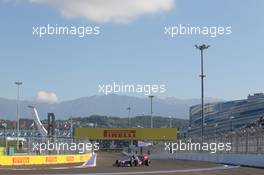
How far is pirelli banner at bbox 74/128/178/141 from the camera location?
9725 cm

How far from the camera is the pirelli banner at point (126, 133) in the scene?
97.2 m

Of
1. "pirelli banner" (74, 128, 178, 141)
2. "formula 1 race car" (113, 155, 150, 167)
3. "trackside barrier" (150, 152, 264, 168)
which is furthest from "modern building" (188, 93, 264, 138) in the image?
Answer: "formula 1 race car" (113, 155, 150, 167)

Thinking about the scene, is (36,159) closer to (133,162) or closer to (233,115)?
(133,162)

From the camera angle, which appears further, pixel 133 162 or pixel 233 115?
pixel 233 115

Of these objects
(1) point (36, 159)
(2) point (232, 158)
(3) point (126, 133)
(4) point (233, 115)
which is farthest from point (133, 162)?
(4) point (233, 115)

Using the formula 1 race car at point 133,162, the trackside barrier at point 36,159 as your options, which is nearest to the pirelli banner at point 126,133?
the trackside barrier at point 36,159

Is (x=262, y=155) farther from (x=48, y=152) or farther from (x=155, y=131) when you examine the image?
(x=155, y=131)

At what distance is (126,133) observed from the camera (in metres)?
97.7

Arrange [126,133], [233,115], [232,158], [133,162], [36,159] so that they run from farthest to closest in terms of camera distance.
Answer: [233,115], [126,133], [36,159], [232,158], [133,162]

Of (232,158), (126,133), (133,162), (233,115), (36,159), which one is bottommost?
(36,159)

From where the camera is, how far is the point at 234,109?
141m

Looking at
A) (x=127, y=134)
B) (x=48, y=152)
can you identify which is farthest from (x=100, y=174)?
(x=127, y=134)

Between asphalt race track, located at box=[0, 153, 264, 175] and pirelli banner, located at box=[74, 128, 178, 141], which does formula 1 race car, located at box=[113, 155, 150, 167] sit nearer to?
asphalt race track, located at box=[0, 153, 264, 175]

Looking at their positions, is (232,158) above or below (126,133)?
below
